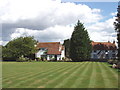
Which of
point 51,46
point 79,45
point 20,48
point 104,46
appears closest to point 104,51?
point 104,46

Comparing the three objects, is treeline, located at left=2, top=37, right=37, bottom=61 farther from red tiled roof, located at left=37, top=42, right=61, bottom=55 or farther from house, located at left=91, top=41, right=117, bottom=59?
house, located at left=91, top=41, right=117, bottom=59

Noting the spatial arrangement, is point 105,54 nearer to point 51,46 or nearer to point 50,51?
point 51,46

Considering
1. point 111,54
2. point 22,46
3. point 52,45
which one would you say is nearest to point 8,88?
point 22,46

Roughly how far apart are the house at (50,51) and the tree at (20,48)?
332 inches

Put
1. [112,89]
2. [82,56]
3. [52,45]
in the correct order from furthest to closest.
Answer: [52,45], [82,56], [112,89]

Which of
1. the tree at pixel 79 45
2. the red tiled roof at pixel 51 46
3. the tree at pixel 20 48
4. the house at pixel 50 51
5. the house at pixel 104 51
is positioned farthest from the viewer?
the house at pixel 104 51

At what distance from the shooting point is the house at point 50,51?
83.6 m

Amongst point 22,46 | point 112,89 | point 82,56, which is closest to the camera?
point 112,89

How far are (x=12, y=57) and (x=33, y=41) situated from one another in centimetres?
1001

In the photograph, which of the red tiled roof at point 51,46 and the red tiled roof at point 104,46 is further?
the red tiled roof at point 104,46

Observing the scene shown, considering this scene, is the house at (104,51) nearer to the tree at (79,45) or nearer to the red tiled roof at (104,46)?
the red tiled roof at (104,46)

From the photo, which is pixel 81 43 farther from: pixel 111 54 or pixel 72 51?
pixel 111 54

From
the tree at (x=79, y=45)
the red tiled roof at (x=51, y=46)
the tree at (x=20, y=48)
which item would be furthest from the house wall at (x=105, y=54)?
the tree at (x=20, y=48)

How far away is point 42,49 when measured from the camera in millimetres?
88688
